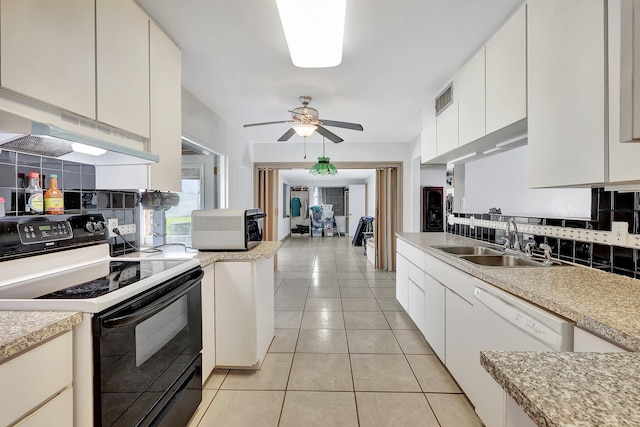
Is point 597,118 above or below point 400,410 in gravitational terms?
above

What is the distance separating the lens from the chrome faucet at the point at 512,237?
203 centimetres

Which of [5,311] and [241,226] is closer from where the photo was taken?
[5,311]

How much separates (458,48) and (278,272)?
4.15m

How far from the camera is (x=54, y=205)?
4.89ft

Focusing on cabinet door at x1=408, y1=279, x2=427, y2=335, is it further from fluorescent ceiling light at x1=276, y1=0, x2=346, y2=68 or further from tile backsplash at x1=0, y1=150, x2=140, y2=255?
tile backsplash at x1=0, y1=150, x2=140, y2=255

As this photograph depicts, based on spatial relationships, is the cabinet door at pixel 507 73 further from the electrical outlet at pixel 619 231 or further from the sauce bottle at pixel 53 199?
the sauce bottle at pixel 53 199

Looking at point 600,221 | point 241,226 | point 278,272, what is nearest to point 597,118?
point 600,221

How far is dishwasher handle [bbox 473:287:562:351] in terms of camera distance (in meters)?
1.06

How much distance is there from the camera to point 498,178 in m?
2.51

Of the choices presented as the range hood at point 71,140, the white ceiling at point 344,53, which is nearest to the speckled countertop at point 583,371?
the range hood at point 71,140

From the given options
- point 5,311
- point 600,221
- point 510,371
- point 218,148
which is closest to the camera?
point 510,371

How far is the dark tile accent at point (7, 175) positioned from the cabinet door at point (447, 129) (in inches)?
107

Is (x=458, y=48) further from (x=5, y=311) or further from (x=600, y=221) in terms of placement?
(x=5, y=311)


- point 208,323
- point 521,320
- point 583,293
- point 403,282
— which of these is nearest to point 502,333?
point 521,320
